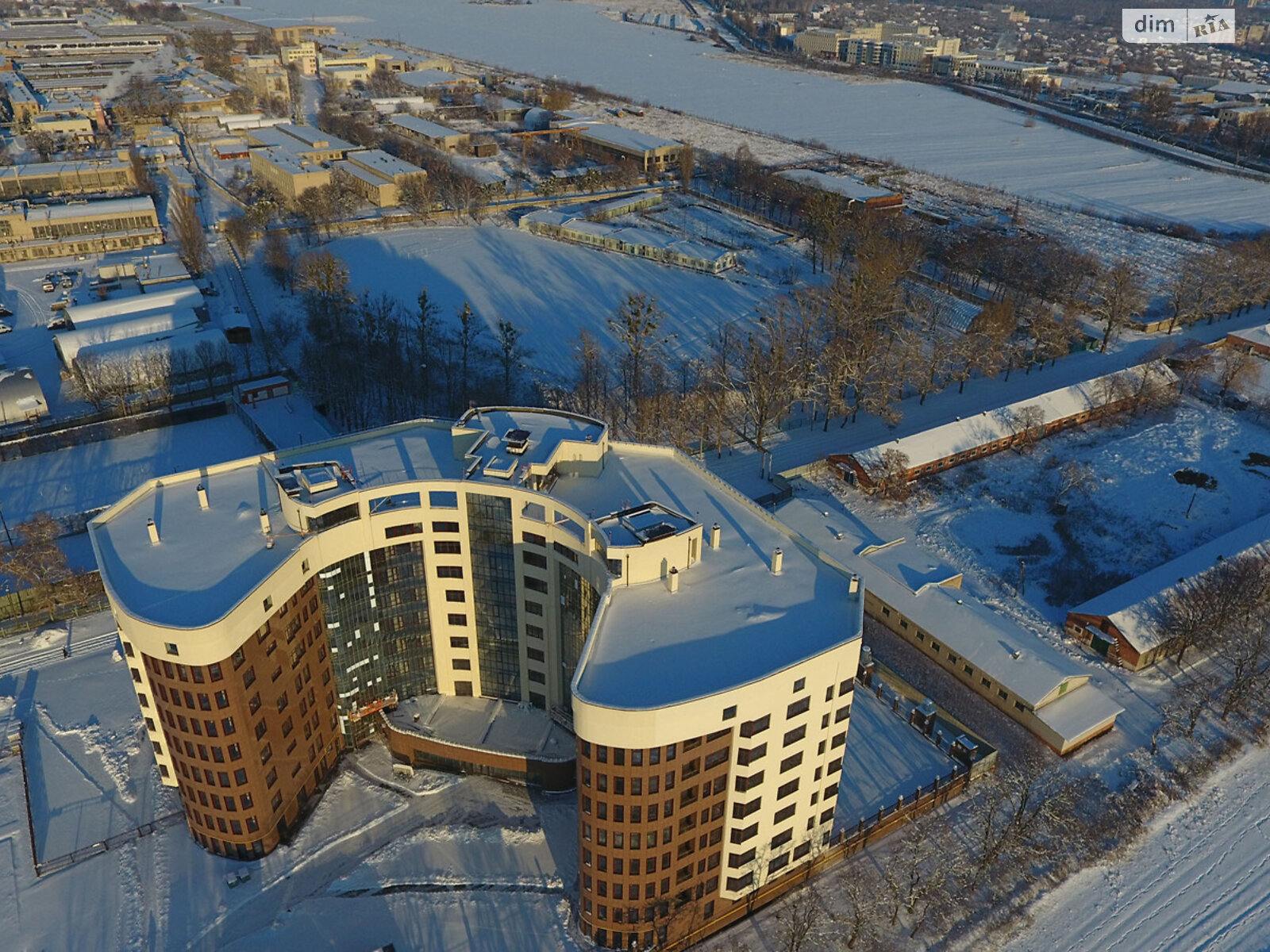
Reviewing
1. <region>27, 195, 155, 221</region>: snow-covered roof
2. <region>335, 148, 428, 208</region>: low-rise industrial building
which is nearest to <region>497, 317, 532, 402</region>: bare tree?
<region>335, 148, 428, 208</region>: low-rise industrial building

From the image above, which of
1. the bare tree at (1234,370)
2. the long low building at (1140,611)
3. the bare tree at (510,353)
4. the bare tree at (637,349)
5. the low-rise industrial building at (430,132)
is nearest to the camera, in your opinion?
the long low building at (1140,611)

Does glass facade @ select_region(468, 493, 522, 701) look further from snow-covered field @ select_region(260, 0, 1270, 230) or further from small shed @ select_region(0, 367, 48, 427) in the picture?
snow-covered field @ select_region(260, 0, 1270, 230)

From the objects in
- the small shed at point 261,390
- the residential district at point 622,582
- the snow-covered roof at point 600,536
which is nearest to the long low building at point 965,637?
the residential district at point 622,582

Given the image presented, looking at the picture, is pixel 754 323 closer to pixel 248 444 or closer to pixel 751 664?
pixel 248 444

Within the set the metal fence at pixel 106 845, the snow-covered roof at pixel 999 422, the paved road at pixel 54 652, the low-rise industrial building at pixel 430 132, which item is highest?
the low-rise industrial building at pixel 430 132

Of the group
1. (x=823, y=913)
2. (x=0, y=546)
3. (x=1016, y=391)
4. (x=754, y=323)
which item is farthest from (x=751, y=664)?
(x=754, y=323)

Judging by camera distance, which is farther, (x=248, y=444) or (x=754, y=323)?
(x=754, y=323)

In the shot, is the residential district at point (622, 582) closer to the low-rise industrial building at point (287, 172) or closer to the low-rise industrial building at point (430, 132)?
the low-rise industrial building at point (287, 172)
